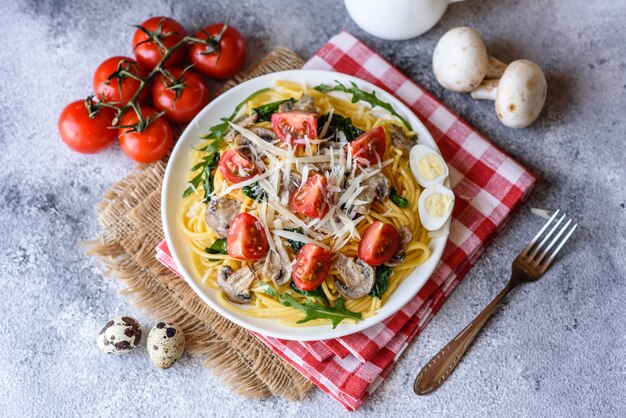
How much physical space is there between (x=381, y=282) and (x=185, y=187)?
1.23 m

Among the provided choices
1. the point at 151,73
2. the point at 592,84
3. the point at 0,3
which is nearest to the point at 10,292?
the point at 151,73

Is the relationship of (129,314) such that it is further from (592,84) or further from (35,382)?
(592,84)

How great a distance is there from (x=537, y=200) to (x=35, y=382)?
10.4 feet

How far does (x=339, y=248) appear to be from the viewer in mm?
3527

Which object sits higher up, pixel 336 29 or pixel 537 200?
pixel 336 29

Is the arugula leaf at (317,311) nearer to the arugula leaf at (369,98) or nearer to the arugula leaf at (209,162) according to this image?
the arugula leaf at (209,162)

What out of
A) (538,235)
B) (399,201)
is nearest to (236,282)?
(399,201)

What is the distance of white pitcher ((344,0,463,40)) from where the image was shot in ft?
13.0

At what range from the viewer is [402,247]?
3564 millimetres

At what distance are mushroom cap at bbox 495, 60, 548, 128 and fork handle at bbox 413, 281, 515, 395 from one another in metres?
1.10

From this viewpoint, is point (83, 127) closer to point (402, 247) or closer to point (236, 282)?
point (236, 282)

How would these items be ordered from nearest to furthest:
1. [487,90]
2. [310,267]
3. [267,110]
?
[310,267] → [267,110] → [487,90]

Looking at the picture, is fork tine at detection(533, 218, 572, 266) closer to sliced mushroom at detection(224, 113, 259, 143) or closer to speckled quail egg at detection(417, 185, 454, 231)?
speckled quail egg at detection(417, 185, 454, 231)

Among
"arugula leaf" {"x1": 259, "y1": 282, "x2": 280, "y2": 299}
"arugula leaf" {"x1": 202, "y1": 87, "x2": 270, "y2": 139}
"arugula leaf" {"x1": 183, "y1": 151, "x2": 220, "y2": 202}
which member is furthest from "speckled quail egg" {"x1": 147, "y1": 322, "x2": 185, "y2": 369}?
"arugula leaf" {"x1": 202, "y1": 87, "x2": 270, "y2": 139}
